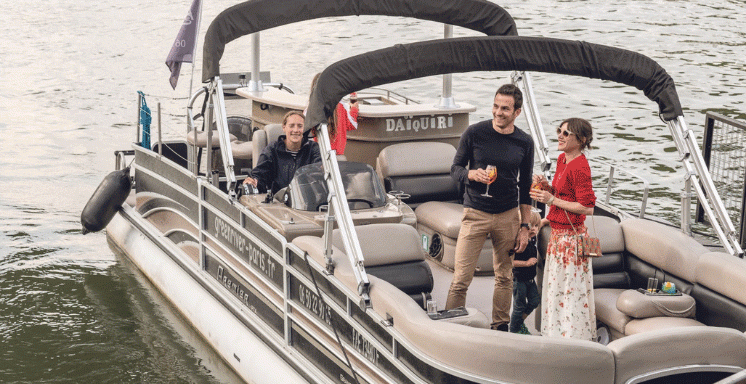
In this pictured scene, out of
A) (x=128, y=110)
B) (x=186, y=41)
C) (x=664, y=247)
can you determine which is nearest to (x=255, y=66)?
(x=186, y=41)

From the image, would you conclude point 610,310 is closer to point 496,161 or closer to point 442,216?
point 496,161

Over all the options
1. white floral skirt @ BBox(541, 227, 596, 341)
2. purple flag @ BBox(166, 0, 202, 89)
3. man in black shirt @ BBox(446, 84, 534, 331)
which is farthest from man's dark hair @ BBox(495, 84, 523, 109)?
purple flag @ BBox(166, 0, 202, 89)

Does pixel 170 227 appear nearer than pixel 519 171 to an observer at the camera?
No

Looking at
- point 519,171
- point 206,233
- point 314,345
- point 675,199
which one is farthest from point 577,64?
point 675,199

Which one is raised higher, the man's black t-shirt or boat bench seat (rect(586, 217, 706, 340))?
the man's black t-shirt

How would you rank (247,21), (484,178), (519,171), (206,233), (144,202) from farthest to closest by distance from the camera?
1. (144,202)
2. (206,233)
3. (247,21)
4. (519,171)
5. (484,178)

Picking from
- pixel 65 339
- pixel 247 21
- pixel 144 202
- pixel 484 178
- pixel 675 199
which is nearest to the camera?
pixel 484 178

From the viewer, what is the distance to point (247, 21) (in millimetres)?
7117

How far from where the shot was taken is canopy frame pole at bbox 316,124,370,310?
5.15 metres

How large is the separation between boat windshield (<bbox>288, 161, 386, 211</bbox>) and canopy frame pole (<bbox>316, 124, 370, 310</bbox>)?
5.51 ft

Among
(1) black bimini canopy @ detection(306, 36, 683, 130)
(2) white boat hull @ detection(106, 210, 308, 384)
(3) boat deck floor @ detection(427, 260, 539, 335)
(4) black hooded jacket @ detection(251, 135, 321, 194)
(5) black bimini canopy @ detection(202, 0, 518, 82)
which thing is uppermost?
(5) black bimini canopy @ detection(202, 0, 518, 82)

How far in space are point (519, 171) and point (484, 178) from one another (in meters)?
0.46

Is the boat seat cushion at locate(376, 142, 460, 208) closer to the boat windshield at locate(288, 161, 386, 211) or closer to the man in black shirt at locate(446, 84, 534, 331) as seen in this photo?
the boat windshield at locate(288, 161, 386, 211)

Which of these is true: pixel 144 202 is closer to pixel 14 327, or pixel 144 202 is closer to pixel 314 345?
pixel 14 327
